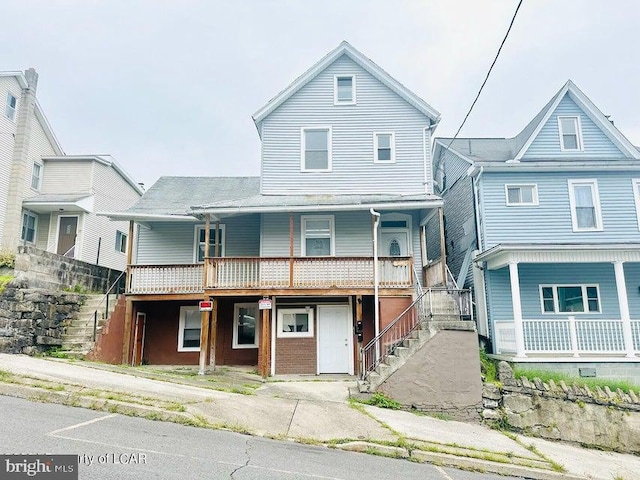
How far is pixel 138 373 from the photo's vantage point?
10922 millimetres

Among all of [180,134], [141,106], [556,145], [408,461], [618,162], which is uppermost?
[141,106]

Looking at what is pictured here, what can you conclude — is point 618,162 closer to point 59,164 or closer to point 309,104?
point 309,104

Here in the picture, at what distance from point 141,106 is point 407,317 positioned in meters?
39.7

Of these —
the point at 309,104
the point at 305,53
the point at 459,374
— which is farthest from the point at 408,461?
the point at 305,53

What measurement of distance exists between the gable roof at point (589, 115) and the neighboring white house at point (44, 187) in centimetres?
1797

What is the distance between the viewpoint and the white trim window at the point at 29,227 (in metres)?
19.9

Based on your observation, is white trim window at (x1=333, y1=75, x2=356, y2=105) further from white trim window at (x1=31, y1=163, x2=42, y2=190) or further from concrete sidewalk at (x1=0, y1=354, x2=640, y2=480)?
white trim window at (x1=31, y1=163, x2=42, y2=190)

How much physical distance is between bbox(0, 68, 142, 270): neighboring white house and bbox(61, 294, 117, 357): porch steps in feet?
19.4

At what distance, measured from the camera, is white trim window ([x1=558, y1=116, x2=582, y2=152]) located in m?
15.1

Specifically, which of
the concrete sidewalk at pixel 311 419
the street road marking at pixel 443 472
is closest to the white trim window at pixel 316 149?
the concrete sidewalk at pixel 311 419

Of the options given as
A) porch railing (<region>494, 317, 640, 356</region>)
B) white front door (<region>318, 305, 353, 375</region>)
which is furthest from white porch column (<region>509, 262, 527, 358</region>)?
white front door (<region>318, 305, 353, 375</region>)

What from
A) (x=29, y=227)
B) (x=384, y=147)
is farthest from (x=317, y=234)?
(x=29, y=227)

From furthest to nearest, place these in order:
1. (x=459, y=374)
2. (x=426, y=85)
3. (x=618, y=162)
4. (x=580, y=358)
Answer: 1. (x=426, y=85)
2. (x=618, y=162)
3. (x=580, y=358)
4. (x=459, y=374)

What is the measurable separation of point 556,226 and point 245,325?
10.9m
